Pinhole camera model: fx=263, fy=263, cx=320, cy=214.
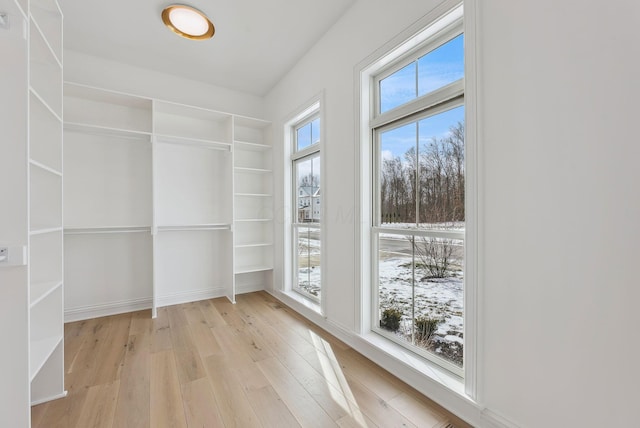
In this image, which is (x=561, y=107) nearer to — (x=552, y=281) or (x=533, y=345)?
(x=552, y=281)

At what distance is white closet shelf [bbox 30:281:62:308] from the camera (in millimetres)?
1427

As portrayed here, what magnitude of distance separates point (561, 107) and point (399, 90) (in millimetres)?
1102

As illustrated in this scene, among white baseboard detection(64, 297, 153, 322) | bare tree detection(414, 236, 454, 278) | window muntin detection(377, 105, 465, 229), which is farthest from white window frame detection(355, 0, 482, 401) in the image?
white baseboard detection(64, 297, 153, 322)

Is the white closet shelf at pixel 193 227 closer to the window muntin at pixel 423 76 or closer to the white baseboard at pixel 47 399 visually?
the white baseboard at pixel 47 399

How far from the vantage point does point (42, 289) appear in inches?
62.2

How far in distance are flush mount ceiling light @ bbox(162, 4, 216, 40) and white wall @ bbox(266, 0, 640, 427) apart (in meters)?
2.24

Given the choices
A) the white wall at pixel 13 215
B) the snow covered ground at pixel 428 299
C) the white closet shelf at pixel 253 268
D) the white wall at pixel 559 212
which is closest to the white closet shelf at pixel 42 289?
the white wall at pixel 13 215

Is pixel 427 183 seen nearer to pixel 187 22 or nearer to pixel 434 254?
pixel 434 254

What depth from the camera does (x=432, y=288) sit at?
180cm

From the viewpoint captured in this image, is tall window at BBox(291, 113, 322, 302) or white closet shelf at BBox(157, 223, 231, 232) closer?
tall window at BBox(291, 113, 322, 302)

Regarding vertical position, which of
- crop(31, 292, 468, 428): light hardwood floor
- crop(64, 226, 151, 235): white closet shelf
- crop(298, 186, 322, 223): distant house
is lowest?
crop(31, 292, 468, 428): light hardwood floor

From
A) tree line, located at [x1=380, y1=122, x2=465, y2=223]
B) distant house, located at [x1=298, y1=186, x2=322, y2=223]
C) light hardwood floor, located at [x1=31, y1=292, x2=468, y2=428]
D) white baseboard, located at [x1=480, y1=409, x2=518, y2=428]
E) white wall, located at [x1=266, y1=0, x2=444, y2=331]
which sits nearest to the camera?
white baseboard, located at [x1=480, y1=409, x2=518, y2=428]

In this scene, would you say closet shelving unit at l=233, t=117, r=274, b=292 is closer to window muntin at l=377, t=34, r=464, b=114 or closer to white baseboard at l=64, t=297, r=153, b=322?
white baseboard at l=64, t=297, r=153, b=322

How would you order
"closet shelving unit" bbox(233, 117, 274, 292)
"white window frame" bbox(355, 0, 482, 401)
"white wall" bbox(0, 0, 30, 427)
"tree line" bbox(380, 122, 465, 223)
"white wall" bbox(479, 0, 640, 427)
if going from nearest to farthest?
"white wall" bbox(479, 0, 640, 427) → "white wall" bbox(0, 0, 30, 427) → "white window frame" bbox(355, 0, 482, 401) → "tree line" bbox(380, 122, 465, 223) → "closet shelving unit" bbox(233, 117, 274, 292)
